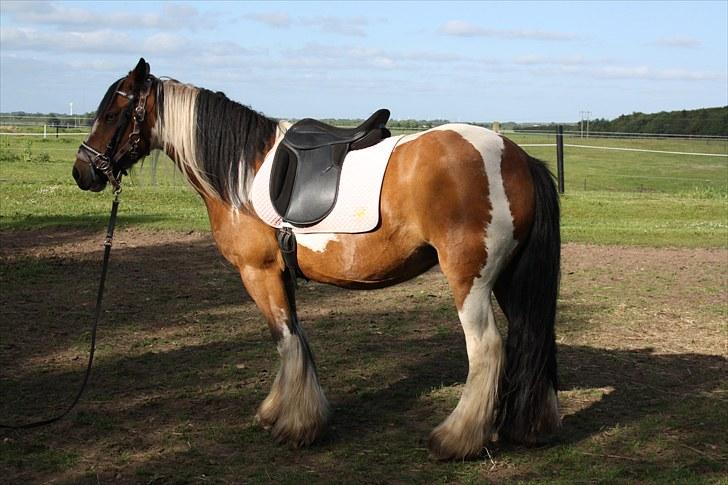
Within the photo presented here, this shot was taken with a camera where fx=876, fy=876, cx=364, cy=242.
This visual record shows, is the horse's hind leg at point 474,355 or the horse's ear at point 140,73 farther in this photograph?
the horse's ear at point 140,73

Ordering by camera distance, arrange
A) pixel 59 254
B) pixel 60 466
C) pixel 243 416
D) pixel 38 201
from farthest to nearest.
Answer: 1. pixel 38 201
2. pixel 59 254
3. pixel 243 416
4. pixel 60 466

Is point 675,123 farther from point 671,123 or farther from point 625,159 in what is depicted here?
point 625,159

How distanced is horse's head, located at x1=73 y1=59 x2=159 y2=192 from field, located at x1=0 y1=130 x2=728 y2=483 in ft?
1.19

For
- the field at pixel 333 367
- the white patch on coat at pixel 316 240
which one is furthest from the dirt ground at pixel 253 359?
the white patch on coat at pixel 316 240

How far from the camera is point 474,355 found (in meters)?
4.62

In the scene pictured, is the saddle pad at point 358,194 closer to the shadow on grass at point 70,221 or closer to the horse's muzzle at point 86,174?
the horse's muzzle at point 86,174

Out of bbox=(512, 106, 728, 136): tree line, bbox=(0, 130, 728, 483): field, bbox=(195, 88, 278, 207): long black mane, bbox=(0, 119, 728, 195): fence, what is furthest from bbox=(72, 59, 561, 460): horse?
bbox=(512, 106, 728, 136): tree line

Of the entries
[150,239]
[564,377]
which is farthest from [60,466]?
[150,239]

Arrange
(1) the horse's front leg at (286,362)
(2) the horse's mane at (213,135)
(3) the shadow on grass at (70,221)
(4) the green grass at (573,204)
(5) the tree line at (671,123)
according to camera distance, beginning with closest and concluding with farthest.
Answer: (1) the horse's front leg at (286,362) < (2) the horse's mane at (213,135) < (3) the shadow on grass at (70,221) < (4) the green grass at (573,204) < (5) the tree line at (671,123)

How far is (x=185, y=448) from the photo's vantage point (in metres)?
4.92

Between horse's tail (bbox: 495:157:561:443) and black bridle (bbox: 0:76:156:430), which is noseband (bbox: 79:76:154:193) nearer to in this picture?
black bridle (bbox: 0:76:156:430)

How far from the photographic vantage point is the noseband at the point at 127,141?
5.17m

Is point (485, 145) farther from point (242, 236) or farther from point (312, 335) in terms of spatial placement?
point (312, 335)

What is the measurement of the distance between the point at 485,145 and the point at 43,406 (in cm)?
330
